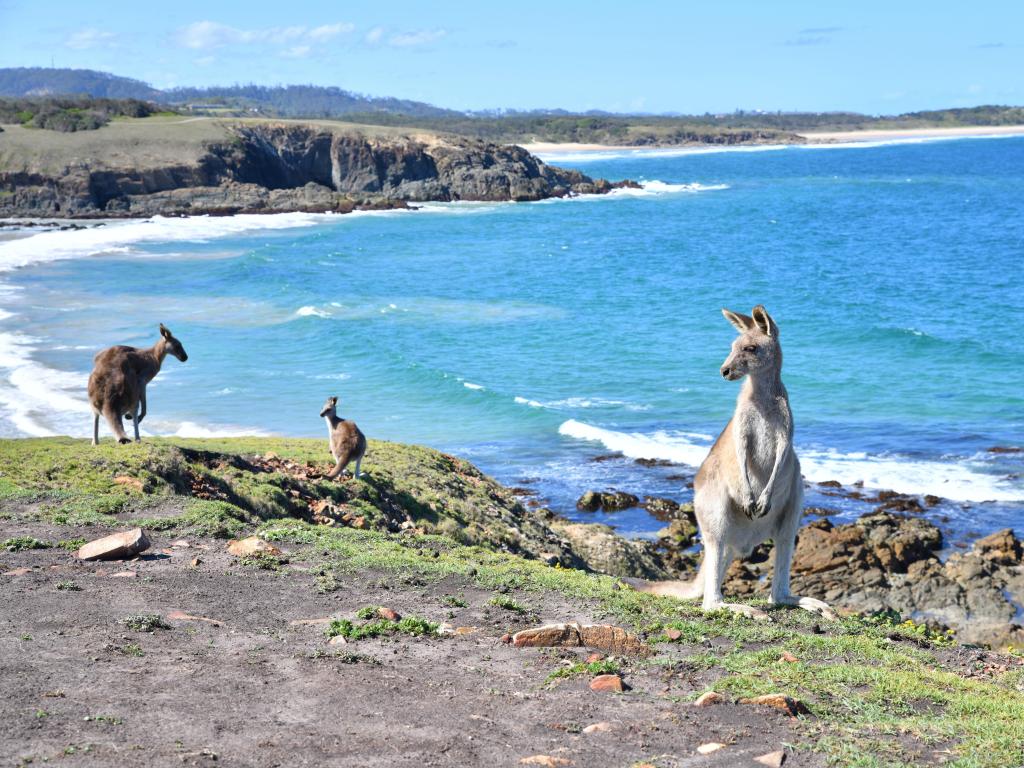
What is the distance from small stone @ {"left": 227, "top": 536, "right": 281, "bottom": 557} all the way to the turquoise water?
12933mm

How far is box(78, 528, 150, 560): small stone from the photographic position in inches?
432

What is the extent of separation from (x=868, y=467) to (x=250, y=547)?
19.0 metres

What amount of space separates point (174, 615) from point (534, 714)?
352 cm

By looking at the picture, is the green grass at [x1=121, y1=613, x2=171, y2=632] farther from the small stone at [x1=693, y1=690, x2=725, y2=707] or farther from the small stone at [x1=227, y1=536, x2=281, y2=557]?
the small stone at [x1=693, y1=690, x2=725, y2=707]

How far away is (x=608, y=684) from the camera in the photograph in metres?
8.03

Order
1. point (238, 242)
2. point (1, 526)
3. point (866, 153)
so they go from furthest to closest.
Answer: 1. point (866, 153)
2. point (238, 242)
3. point (1, 526)

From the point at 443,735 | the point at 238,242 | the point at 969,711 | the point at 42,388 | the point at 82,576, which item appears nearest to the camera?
the point at 443,735

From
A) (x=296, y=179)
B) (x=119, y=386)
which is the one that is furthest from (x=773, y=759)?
(x=296, y=179)

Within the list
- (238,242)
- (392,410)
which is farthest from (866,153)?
(392,410)

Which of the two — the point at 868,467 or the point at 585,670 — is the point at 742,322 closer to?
the point at 585,670

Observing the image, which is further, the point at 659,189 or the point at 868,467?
the point at 659,189

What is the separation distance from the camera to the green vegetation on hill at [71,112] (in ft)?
335

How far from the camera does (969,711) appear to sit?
7.71m

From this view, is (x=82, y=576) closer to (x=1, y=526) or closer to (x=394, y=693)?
(x=1, y=526)
